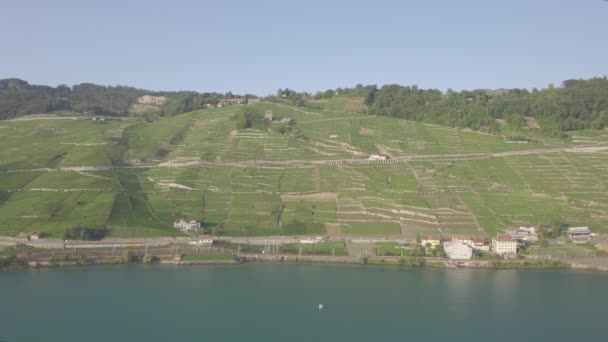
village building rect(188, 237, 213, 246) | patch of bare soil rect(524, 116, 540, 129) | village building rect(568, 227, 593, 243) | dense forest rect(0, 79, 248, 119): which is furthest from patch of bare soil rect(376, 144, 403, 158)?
dense forest rect(0, 79, 248, 119)

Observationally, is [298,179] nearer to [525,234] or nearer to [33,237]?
[525,234]

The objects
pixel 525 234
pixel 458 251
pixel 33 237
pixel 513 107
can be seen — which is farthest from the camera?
pixel 513 107

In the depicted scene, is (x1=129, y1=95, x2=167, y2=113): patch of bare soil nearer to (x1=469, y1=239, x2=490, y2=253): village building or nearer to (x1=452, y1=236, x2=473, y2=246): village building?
(x1=452, y1=236, x2=473, y2=246): village building

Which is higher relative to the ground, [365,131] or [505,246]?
[365,131]

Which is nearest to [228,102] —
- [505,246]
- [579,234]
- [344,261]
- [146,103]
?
[146,103]

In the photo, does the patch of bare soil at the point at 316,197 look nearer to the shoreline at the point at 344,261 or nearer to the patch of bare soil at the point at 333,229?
the patch of bare soil at the point at 333,229
